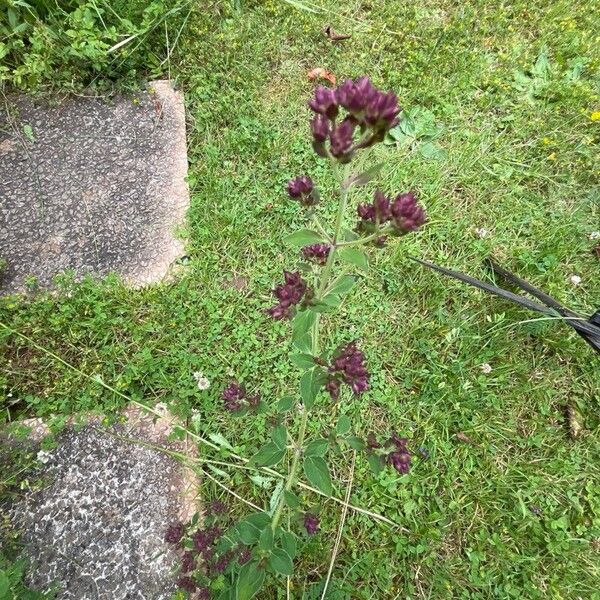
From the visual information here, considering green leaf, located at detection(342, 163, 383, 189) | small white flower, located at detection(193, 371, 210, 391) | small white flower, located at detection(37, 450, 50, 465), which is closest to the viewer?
green leaf, located at detection(342, 163, 383, 189)

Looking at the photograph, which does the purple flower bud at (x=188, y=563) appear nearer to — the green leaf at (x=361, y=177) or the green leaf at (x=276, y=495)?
the green leaf at (x=276, y=495)

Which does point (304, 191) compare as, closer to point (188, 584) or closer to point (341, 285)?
point (341, 285)

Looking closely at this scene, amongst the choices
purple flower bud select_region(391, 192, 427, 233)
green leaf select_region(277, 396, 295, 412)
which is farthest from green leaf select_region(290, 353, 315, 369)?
purple flower bud select_region(391, 192, 427, 233)

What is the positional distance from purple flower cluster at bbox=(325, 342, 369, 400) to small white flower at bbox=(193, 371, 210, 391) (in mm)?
925

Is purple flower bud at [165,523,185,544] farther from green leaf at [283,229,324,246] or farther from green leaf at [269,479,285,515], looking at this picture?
green leaf at [283,229,324,246]

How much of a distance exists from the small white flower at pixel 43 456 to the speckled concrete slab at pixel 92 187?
731mm

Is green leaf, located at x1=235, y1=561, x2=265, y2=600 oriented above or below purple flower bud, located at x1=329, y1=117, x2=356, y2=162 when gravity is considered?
below

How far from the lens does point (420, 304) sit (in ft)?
8.25

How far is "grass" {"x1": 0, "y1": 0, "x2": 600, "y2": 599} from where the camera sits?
2121mm

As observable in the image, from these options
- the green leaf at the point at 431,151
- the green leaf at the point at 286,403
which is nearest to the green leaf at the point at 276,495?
the green leaf at the point at 286,403

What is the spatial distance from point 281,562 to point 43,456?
3.60ft

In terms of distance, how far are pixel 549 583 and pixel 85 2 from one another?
11.4ft

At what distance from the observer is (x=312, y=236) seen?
1.29 metres

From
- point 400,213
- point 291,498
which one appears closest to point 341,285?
point 400,213
